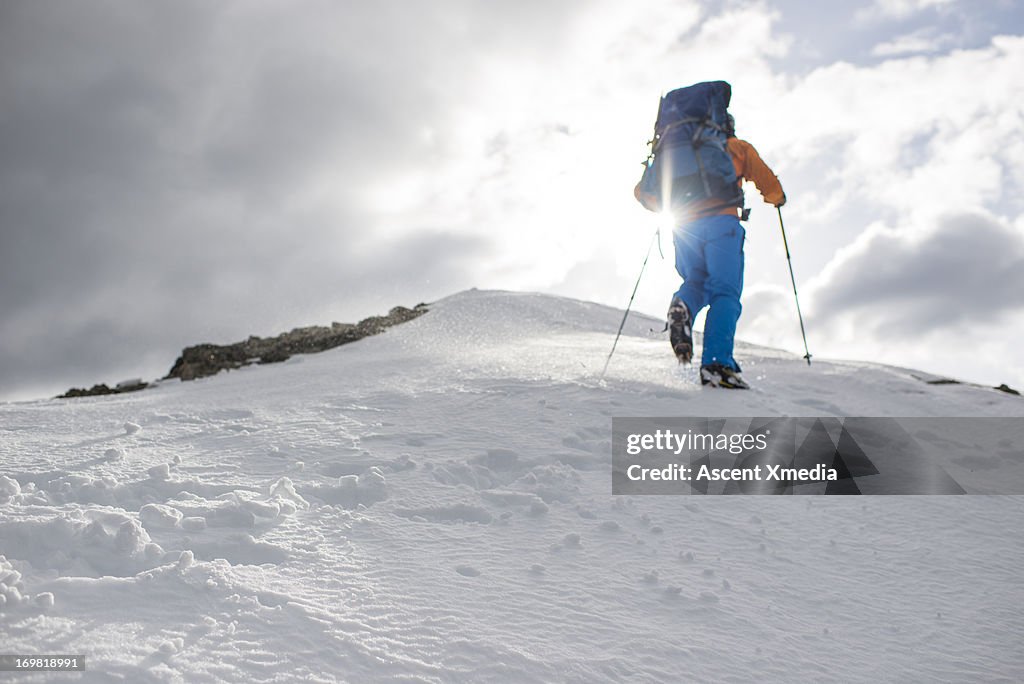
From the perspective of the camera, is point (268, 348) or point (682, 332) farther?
point (268, 348)

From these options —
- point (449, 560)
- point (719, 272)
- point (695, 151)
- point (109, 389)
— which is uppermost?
point (695, 151)

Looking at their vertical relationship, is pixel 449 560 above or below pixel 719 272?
below

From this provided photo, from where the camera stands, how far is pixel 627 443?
421 cm

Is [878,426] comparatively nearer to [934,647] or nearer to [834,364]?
[834,364]

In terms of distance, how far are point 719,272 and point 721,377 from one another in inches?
45.0

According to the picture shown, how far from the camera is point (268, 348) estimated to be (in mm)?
10031

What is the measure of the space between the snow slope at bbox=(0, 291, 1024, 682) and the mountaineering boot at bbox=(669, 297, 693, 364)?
1.95 meters

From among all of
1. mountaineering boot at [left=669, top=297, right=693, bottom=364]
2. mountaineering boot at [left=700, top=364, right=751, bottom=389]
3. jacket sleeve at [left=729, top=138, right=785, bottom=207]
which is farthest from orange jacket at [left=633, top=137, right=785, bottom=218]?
mountaineering boot at [left=700, top=364, right=751, bottom=389]

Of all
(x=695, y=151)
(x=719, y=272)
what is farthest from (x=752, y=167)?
(x=719, y=272)

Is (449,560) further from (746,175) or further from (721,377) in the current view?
(746,175)

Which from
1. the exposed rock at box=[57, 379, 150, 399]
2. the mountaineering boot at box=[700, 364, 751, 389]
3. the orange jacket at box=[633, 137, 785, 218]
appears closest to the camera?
the mountaineering boot at box=[700, 364, 751, 389]

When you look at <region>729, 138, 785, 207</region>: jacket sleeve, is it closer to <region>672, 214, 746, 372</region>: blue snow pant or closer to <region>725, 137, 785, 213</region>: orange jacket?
<region>725, 137, 785, 213</region>: orange jacket

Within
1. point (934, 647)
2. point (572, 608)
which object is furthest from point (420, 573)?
point (934, 647)

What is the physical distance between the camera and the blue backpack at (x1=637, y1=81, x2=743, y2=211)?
6.22 meters
